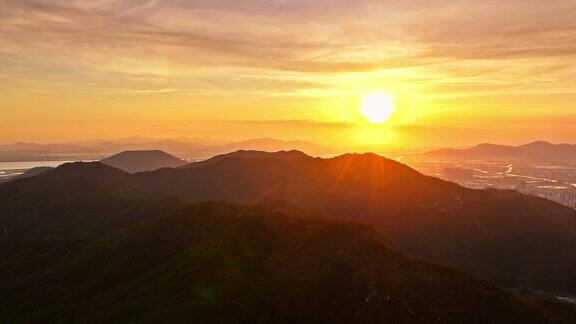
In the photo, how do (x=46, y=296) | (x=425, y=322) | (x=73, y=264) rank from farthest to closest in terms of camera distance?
1. (x=73, y=264)
2. (x=46, y=296)
3. (x=425, y=322)

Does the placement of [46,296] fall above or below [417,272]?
below

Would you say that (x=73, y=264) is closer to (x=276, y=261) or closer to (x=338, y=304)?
(x=276, y=261)

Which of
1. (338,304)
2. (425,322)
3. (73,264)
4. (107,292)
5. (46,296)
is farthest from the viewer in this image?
(73,264)

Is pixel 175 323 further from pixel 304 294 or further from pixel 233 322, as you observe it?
pixel 304 294

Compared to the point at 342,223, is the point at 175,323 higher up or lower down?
lower down

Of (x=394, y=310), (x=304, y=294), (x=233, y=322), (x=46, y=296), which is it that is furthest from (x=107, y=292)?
(x=394, y=310)

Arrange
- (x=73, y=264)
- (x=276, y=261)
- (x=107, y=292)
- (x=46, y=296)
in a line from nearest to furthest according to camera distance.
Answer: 1. (x=276, y=261)
2. (x=107, y=292)
3. (x=46, y=296)
4. (x=73, y=264)

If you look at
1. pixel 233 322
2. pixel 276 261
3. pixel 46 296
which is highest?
pixel 276 261

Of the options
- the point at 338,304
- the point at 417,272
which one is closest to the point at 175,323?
the point at 338,304

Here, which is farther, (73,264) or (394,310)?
(73,264)
